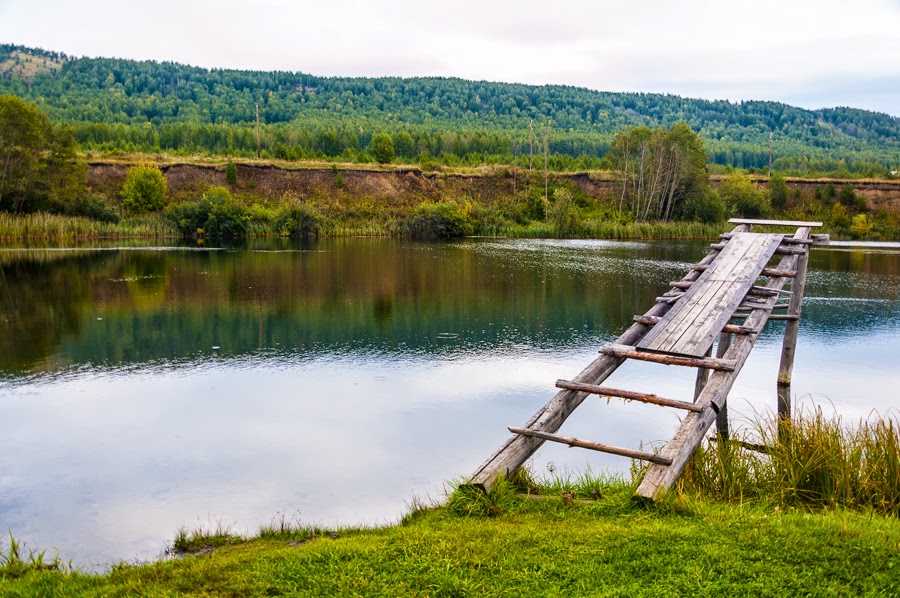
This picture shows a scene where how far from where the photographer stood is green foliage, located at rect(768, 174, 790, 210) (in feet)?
203

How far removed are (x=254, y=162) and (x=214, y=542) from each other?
58.3m

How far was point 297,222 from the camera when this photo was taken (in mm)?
50594

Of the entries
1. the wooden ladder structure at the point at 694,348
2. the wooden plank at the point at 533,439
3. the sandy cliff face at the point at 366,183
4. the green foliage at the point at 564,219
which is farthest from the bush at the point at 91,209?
the wooden plank at the point at 533,439

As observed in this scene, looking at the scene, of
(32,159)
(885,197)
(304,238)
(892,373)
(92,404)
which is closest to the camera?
(92,404)

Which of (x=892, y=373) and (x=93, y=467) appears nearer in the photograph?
(x=93, y=467)

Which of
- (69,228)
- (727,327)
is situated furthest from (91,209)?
(727,327)

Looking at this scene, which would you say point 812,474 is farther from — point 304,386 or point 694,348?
point 304,386

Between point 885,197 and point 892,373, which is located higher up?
point 885,197

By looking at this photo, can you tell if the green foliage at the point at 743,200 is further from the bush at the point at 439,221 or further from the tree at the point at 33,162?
the tree at the point at 33,162

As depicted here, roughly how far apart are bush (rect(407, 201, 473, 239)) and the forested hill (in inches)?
911

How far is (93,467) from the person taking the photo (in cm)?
805

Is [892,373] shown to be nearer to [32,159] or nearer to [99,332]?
[99,332]

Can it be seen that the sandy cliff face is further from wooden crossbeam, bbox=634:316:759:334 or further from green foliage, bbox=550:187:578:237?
Result: wooden crossbeam, bbox=634:316:759:334

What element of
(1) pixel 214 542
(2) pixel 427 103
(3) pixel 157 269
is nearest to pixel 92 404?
(1) pixel 214 542
